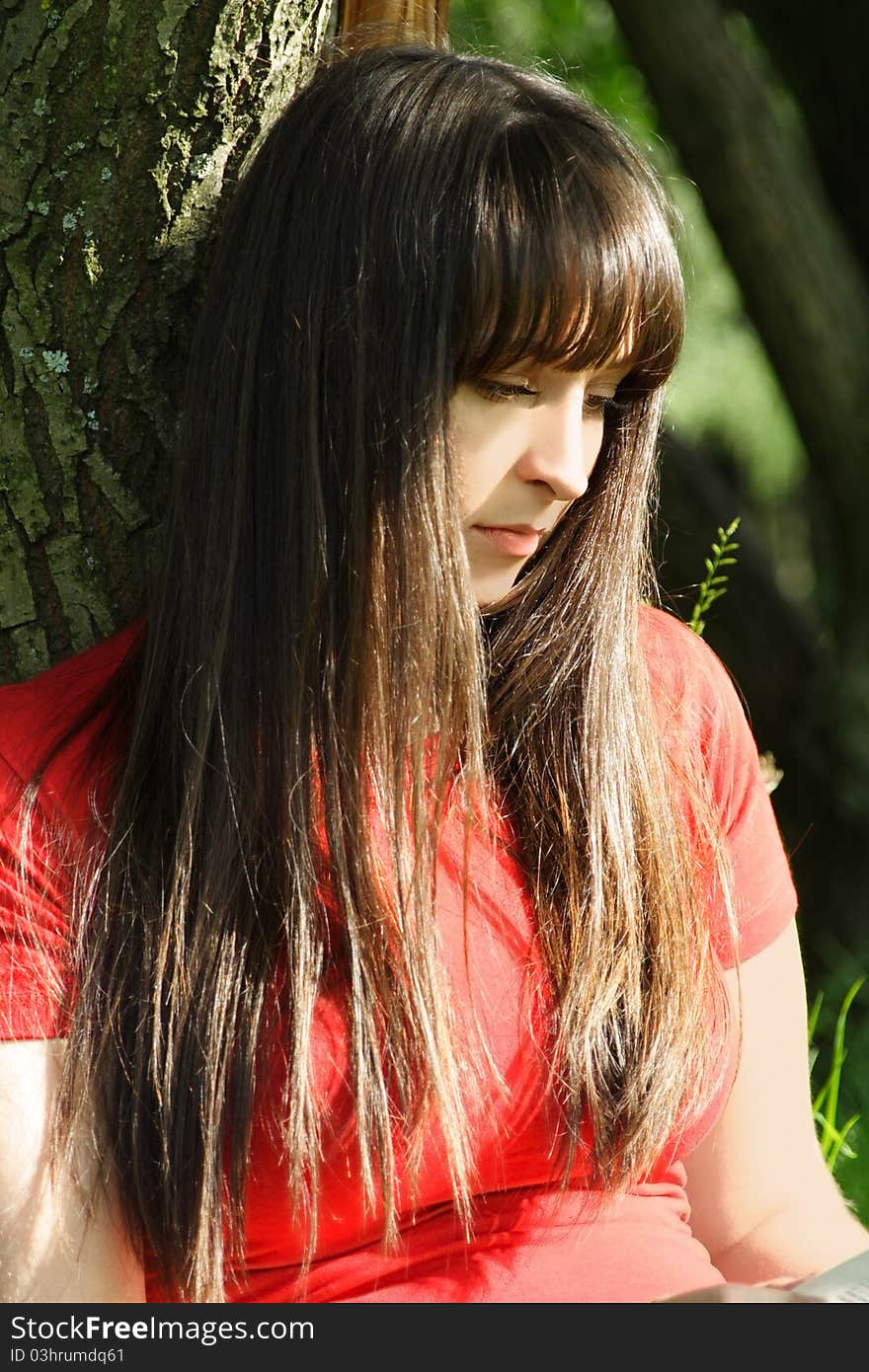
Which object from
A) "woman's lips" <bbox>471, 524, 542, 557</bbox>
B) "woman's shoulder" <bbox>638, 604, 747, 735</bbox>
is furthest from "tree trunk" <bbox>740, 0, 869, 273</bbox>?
"woman's lips" <bbox>471, 524, 542, 557</bbox>

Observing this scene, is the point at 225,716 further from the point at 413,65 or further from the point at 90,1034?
the point at 413,65

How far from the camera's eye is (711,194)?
10.1 feet

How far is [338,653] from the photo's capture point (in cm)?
131

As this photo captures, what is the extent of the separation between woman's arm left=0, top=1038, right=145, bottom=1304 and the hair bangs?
2.25ft

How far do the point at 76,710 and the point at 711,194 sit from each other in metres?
2.20

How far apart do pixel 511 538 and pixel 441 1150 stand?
1.81ft

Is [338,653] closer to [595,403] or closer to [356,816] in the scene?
[356,816]

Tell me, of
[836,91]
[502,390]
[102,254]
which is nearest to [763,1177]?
[502,390]

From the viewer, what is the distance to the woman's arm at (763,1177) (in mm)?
1524

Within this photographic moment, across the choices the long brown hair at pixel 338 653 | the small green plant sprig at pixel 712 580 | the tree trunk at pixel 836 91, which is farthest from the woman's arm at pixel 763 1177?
the tree trunk at pixel 836 91

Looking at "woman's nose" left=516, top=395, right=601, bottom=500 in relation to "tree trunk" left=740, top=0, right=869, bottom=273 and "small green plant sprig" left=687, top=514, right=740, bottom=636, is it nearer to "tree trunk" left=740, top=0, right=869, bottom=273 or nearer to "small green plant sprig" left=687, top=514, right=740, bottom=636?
"small green plant sprig" left=687, top=514, right=740, bottom=636

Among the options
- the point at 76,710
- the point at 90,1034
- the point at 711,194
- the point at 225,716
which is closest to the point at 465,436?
the point at 225,716

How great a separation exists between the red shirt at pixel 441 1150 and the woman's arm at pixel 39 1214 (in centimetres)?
3

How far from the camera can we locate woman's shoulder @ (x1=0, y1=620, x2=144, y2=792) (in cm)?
129
